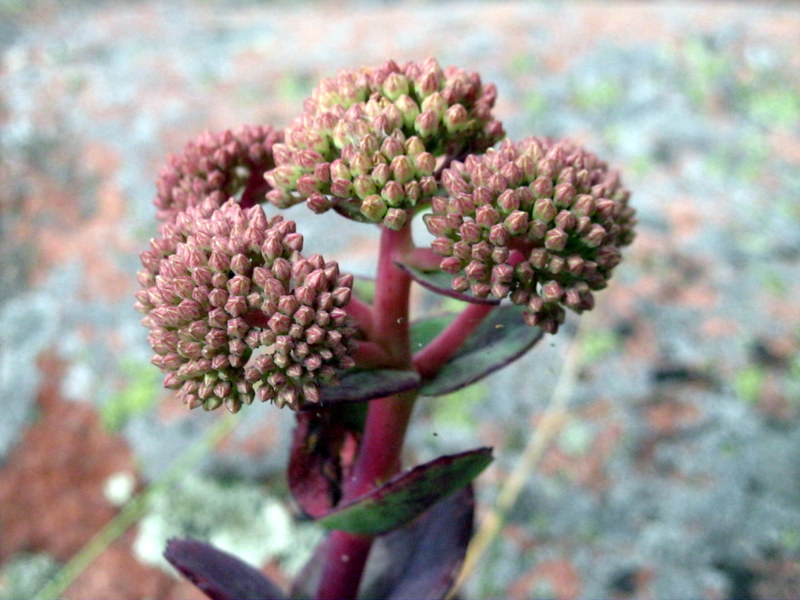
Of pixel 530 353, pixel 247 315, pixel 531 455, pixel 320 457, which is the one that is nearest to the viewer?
pixel 247 315

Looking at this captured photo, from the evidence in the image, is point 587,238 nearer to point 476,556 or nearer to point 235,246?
point 235,246

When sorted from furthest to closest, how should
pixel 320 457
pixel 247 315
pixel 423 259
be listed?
pixel 320 457, pixel 423 259, pixel 247 315

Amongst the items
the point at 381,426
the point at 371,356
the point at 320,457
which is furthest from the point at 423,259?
the point at 320,457

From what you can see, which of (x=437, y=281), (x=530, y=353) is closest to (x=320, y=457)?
(x=437, y=281)

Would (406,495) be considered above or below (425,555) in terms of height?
above

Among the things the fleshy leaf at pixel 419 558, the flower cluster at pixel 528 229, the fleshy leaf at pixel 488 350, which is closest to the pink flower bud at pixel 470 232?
the flower cluster at pixel 528 229

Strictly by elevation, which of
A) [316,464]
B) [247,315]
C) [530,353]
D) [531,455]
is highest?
[247,315]

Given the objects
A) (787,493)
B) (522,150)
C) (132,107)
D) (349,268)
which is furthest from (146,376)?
(787,493)

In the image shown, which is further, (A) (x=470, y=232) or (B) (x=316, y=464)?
(B) (x=316, y=464)

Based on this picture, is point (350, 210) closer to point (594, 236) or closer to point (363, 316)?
point (363, 316)
